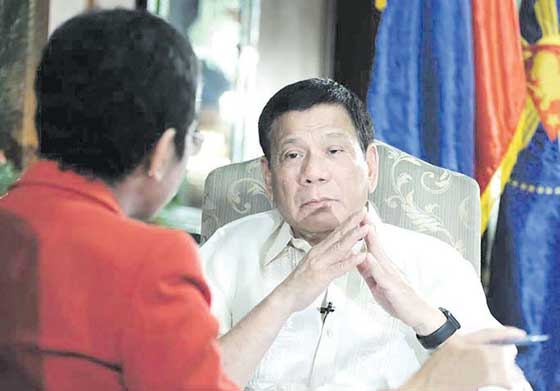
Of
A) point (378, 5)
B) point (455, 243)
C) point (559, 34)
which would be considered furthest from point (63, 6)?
point (559, 34)

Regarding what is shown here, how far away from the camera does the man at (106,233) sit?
0.93m

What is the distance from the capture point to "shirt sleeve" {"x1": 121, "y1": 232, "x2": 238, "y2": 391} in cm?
92

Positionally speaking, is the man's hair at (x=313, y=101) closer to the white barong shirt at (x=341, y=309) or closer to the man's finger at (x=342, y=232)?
the white barong shirt at (x=341, y=309)

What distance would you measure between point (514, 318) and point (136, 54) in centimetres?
219

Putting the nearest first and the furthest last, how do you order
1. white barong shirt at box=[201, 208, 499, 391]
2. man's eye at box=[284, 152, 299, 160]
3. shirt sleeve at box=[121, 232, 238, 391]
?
shirt sleeve at box=[121, 232, 238, 391] → white barong shirt at box=[201, 208, 499, 391] → man's eye at box=[284, 152, 299, 160]

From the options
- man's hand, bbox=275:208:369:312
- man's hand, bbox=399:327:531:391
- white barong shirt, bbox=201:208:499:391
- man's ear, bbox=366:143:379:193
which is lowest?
white barong shirt, bbox=201:208:499:391

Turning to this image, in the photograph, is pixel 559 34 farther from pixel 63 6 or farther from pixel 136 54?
pixel 136 54

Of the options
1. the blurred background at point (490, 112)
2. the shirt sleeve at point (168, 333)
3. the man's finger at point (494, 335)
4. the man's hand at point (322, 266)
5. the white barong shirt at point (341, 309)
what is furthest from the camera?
the blurred background at point (490, 112)

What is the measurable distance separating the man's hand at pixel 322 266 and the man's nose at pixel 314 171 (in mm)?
212

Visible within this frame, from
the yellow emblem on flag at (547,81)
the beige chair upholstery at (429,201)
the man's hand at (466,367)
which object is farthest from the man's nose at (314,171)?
the yellow emblem on flag at (547,81)

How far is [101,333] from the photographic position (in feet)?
3.04

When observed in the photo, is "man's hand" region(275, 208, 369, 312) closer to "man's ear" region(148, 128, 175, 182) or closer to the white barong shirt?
the white barong shirt

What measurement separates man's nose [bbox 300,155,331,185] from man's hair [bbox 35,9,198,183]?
904mm

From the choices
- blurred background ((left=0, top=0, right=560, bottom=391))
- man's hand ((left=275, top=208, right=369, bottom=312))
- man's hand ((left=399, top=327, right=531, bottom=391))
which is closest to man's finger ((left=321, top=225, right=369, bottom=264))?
man's hand ((left=275, top=208, right=369, bottom=312))
